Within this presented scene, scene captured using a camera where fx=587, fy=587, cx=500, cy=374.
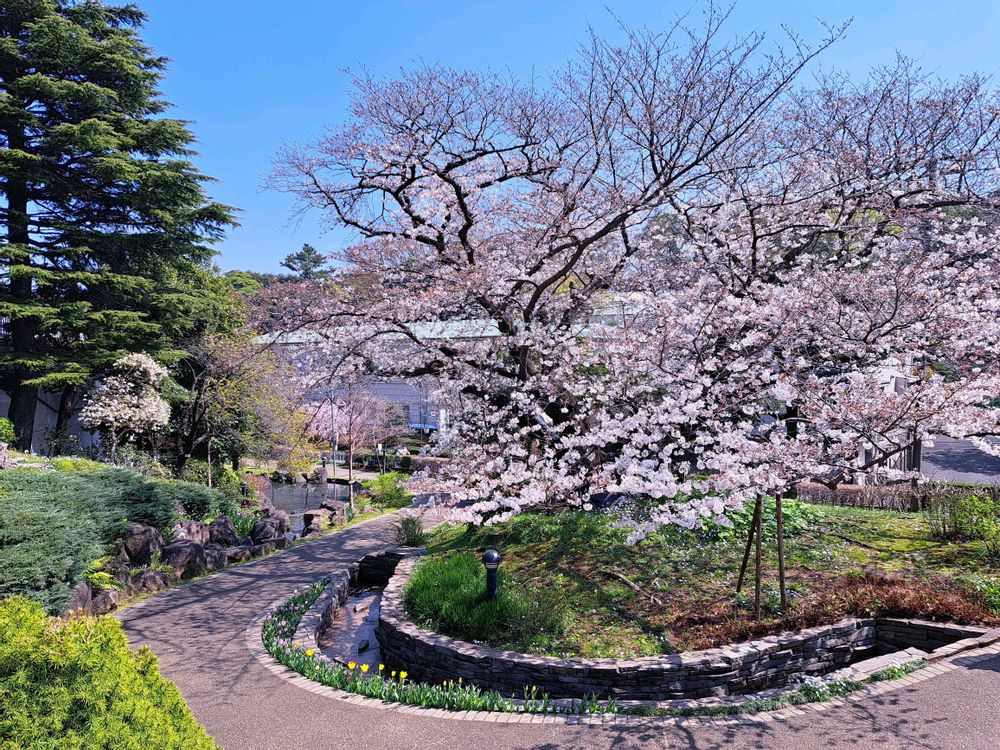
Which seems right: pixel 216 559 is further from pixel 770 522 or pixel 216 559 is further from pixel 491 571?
pixel 770 522

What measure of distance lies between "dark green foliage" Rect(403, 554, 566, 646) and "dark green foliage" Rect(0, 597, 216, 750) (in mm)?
3667

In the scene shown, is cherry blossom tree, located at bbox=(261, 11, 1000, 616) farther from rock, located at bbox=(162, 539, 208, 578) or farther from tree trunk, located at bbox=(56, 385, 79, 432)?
tree trunk, located at bbox=(56, 385, 79, 432)

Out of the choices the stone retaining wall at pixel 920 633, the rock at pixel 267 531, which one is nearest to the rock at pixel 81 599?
the rock at pixel 267 531

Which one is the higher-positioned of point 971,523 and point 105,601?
point 971,523

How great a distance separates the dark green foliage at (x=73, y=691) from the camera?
7.17 ft

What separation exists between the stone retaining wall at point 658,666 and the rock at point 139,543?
560cm

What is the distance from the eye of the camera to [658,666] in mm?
5074

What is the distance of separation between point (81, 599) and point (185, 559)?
1919mm

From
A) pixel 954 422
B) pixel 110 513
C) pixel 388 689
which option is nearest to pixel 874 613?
pixel 954 422

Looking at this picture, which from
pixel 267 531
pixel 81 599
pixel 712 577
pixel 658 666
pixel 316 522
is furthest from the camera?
pixel 316 522

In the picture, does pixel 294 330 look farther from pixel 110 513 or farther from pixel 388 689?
pixel 388 689

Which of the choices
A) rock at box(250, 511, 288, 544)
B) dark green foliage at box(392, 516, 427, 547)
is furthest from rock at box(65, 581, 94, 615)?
dark green foliage at box(392, 516, 427, 547)

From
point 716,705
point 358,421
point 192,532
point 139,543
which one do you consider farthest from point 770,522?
point 358,421

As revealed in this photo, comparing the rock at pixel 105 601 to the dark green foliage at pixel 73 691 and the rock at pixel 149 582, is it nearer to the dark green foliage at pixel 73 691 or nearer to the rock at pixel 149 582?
the rock at pixel 149 582
